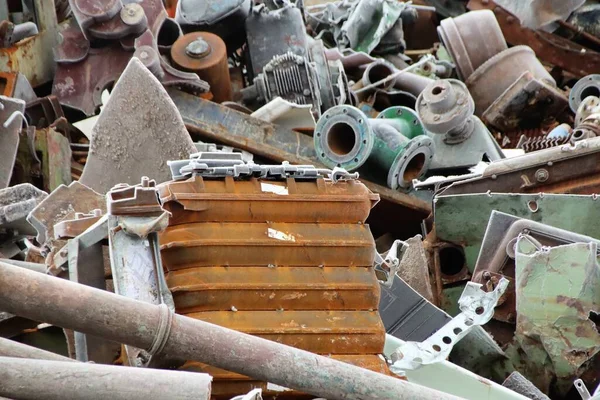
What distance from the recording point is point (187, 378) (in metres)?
2.72

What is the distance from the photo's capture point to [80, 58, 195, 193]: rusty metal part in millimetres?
4547

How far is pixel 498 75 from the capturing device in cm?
727

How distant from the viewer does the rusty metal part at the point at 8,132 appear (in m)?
5.07

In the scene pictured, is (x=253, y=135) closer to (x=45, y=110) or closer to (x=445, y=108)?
(x=445, y=108)

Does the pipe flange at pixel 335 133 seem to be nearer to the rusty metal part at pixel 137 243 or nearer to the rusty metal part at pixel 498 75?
the rusty metal part at pixel 498 75

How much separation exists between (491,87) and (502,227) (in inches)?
113

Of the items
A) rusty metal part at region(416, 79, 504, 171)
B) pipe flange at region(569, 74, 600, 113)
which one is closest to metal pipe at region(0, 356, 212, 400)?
rusty metal part at region(416, 79, 504, 171)

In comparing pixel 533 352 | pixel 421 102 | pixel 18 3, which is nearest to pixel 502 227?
pixel 533 352

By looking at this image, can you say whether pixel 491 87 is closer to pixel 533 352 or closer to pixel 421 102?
pixel 421 102

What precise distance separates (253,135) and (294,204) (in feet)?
7.75

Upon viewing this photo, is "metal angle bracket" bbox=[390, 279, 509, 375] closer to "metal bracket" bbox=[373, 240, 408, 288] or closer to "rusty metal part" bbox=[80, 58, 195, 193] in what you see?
"metal bracket" bbox=[373, 240, 408, 288]

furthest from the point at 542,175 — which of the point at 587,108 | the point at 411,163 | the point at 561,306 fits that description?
the point at 587,108

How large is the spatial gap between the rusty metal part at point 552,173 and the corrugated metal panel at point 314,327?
1.58 metres

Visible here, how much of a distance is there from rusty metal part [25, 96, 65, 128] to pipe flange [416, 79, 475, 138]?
1.83 metres
